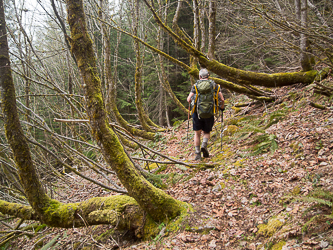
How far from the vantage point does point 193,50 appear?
5570 mm

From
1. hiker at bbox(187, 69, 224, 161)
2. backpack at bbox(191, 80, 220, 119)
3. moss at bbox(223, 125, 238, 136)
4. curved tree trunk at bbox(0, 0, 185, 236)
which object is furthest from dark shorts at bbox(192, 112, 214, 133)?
curved tree trunk at bbox(0, 0, 185, 236)

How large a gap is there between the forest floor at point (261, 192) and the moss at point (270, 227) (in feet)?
0.05

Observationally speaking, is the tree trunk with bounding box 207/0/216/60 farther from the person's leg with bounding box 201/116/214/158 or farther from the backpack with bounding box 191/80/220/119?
the person's leg with bounding box 201/116/214/158

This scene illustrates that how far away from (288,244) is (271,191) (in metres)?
1.27

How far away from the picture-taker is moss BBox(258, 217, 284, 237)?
2498 mm

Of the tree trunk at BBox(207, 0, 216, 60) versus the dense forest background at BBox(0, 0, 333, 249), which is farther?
the tree trunk at BBox(207, 0, 216, 60)

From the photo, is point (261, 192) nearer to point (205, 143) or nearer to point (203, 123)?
point (205, 143)

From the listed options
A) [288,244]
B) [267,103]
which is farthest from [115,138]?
[267,103]

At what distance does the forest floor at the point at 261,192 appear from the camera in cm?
235

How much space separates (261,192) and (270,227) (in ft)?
2.91

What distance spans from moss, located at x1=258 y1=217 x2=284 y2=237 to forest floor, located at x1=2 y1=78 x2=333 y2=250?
1 cm

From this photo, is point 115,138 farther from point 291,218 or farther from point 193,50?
point 193,50

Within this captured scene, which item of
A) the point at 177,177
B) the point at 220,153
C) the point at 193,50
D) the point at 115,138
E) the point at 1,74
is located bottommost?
the point at 177,177

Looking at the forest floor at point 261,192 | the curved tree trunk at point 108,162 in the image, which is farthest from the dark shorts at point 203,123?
the curved tree trunk at point 108,162
